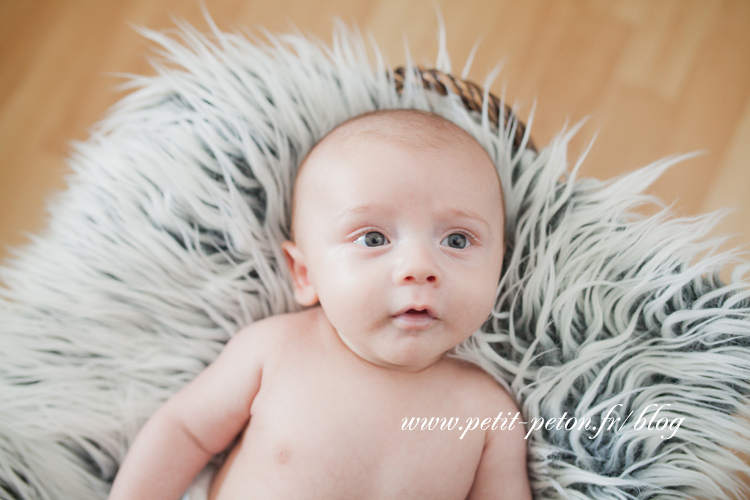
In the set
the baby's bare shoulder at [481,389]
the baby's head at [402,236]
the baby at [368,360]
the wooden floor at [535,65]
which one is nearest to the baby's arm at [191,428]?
the baby at [368,360]

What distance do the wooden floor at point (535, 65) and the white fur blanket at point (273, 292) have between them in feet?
1.28

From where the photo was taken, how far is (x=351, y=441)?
35.5 inches

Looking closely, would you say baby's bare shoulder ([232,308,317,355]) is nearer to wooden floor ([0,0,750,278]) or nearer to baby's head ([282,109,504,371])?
baby's head ([282,109,504,371])

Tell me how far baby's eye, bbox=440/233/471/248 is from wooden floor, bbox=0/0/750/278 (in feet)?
2.26

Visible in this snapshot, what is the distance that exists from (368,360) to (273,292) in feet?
0.89

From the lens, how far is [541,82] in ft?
5.02

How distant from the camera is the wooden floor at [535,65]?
1.44 metres

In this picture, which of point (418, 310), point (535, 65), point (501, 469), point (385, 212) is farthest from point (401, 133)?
point (535, 65)

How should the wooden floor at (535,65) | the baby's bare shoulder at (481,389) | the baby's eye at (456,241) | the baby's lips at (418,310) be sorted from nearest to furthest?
1. the baby's lips at (418,310)
2. the baby's eye at (456,241)
3. the baby's bare shoulder at (481,389)
4. the wooden floor at (535,65)

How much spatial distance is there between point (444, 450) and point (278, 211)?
54 cm

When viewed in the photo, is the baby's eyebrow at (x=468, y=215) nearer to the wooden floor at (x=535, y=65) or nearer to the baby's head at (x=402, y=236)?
the baby's head at (x=402, y=236)

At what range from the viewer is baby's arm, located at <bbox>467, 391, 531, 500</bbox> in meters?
0.97

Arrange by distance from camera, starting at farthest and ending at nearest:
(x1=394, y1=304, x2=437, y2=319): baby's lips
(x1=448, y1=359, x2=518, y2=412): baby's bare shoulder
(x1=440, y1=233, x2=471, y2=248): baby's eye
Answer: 1. (x1=448, y1=359, x2=518, y2=412): baby's bare shoulder
2. (x1=440, y1=233, x2=471, y2=248): baby's eye
3. (x1=394, y1=304, x2=437, y2=319): baby's lips

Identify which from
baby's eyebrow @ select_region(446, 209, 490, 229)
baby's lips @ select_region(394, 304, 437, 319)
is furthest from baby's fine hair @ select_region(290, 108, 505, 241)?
baby's lips @ select_region(394, 304, 437, 319)
